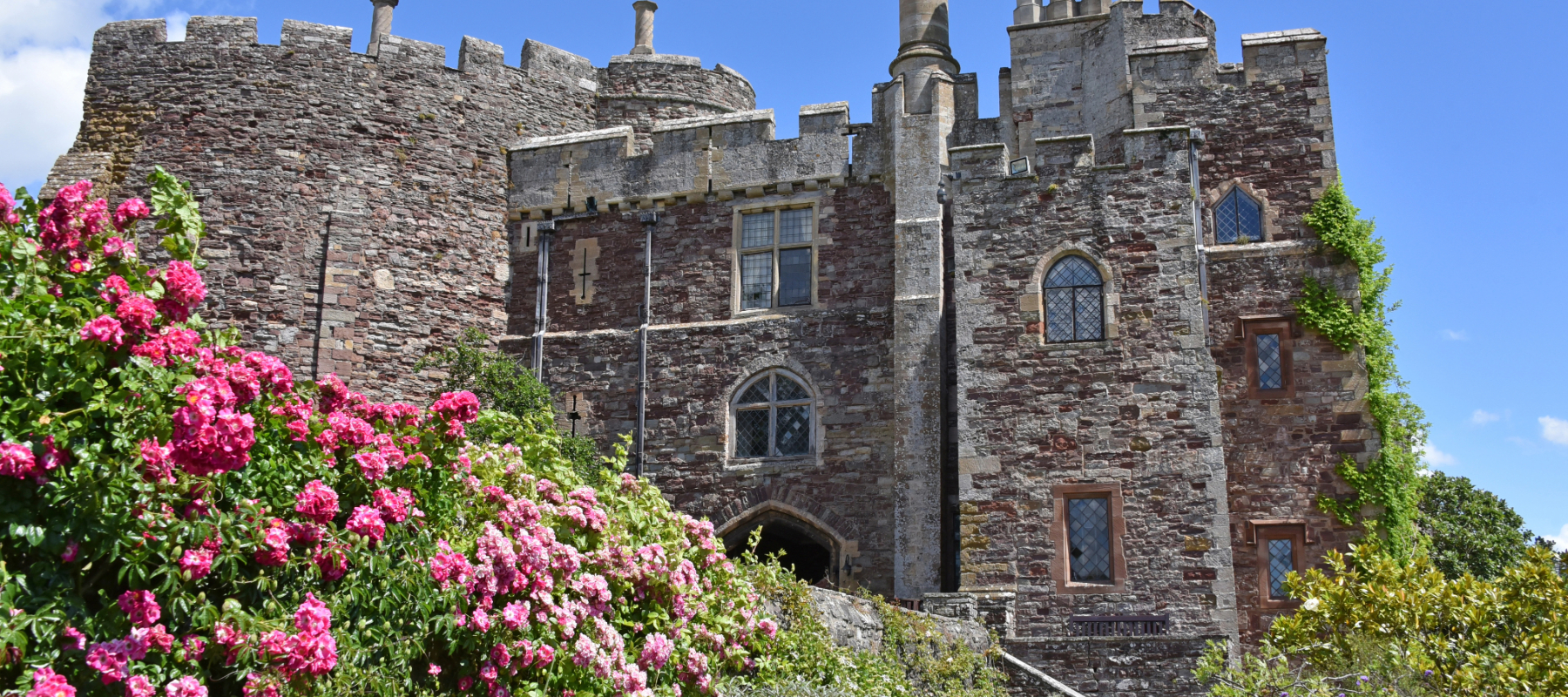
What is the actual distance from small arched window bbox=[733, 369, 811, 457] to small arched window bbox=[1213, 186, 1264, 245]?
549cm

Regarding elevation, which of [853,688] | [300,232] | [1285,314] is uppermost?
[300,232]

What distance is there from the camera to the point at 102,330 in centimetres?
562

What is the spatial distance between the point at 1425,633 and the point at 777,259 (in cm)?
1006

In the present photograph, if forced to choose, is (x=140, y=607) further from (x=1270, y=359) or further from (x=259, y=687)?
(x=1270, y=359)

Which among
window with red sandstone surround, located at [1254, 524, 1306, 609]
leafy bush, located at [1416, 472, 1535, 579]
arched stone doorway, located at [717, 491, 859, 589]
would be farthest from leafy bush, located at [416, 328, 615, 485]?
leafy bush, located at [1416, 472, 1535, 579]

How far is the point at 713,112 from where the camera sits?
70.0 ft

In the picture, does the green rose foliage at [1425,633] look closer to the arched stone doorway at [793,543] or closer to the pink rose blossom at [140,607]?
the pink rose blossom at [140,607]

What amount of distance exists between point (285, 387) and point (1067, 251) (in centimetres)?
1095

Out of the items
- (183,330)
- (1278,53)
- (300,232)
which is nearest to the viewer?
(183,330)

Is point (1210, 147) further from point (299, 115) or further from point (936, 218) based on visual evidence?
point (299, 115)

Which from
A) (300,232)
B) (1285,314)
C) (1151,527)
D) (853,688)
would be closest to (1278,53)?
(1285,314)

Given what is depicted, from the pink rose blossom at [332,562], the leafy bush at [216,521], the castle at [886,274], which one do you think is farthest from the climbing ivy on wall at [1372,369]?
the pink rose blossom at [332,562]

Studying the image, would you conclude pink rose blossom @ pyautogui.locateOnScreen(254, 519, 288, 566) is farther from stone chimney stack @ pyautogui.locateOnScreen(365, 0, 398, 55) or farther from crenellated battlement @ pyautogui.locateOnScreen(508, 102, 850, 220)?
stone chimney stack @ pyautogui.locateOnScreen(365, 0, 398, 55)

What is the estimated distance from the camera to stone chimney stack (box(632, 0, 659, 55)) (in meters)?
22.0
